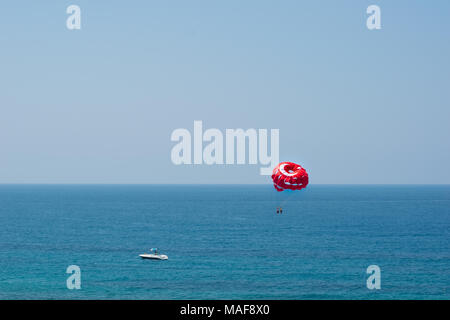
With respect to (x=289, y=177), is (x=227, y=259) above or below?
below

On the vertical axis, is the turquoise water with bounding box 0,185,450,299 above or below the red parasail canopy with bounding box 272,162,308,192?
below

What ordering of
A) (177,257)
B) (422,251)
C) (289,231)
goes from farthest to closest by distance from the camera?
(289,231), (422,251), (177,257)

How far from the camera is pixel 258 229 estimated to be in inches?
5418

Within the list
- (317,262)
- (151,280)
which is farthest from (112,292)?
(317,262)

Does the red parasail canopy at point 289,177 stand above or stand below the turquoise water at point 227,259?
above

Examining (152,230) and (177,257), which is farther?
(152,230)

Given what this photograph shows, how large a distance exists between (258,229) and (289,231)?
29.7 ft

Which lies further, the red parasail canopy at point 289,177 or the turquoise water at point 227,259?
the turquoise water at point 227,259

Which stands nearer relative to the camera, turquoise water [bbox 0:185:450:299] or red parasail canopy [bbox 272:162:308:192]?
red parasail canopy [bbox 272:162:308:192]

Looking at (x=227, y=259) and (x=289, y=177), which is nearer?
(x=289, y=177)
